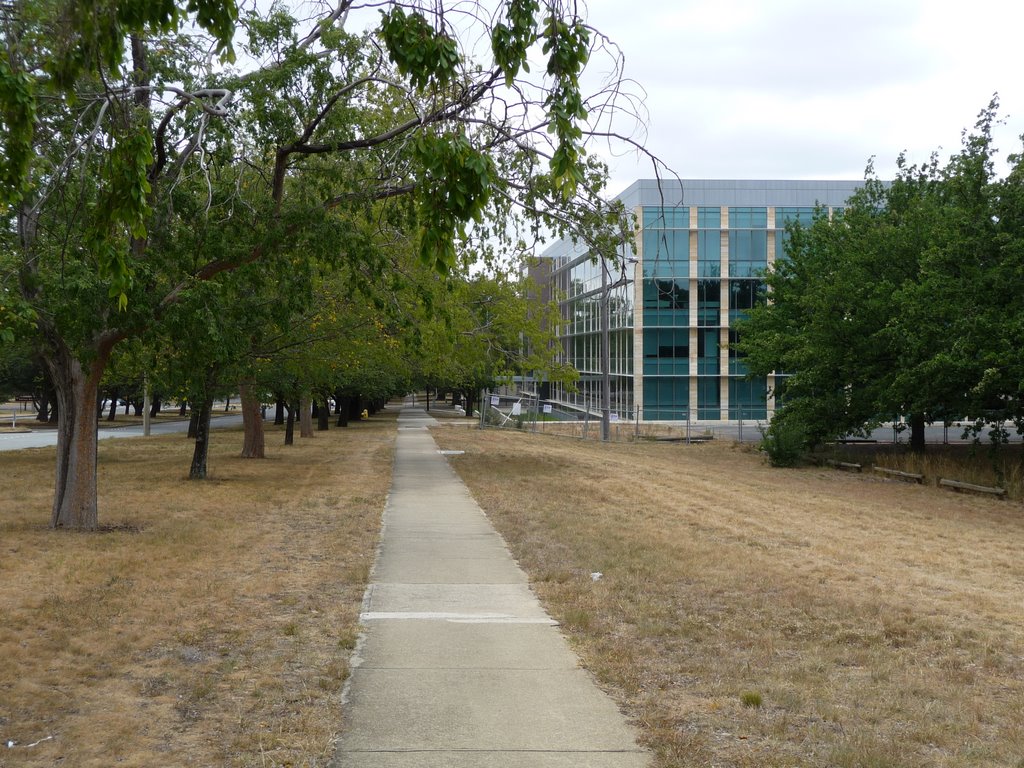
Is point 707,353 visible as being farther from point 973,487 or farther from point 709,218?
point 973,487

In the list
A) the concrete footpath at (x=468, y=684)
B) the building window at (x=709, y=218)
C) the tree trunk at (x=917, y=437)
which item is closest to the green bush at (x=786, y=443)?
the tree trunk at (x=917, y=437)

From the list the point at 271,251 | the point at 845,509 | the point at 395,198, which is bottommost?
the point at 845,509

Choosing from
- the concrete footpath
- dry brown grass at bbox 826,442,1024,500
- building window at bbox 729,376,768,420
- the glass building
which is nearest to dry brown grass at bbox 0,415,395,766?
the concrete footpath

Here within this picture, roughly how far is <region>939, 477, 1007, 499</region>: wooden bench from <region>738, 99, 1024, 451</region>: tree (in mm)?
1766

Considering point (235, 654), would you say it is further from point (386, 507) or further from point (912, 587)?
point (386, 507)

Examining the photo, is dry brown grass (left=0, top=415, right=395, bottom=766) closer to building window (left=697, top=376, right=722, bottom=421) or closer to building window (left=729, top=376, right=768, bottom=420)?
building window (left=697, top=376, right=722, bottom=421)

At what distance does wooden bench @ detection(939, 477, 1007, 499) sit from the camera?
22019 mm

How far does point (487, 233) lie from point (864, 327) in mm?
17291

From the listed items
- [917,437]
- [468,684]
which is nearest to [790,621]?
[468,684]

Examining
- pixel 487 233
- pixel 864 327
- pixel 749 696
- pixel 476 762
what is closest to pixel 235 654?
pixel 476 762

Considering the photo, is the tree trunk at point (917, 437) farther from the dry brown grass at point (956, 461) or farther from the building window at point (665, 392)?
the building window at point (665, 392)

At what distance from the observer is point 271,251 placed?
13.0 metres

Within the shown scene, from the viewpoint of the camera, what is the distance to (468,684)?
20.4ft

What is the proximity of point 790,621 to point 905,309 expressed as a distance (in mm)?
17706
